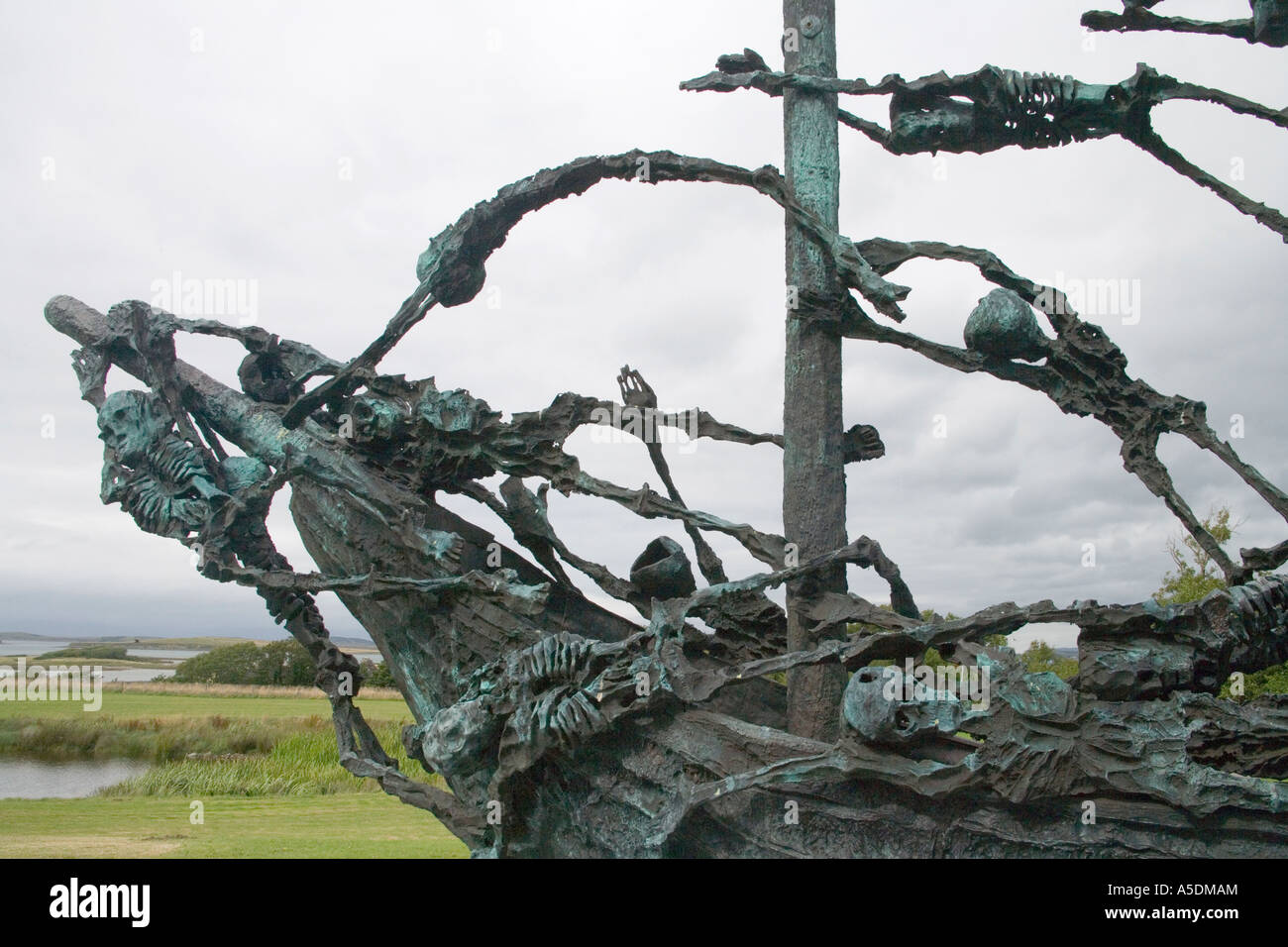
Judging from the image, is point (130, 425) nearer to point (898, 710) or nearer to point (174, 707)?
point (898, 710)

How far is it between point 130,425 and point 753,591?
316 cm

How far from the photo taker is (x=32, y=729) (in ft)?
25.3

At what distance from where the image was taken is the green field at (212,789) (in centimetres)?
560

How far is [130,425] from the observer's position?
4715 mm

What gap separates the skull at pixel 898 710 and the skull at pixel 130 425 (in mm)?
3633

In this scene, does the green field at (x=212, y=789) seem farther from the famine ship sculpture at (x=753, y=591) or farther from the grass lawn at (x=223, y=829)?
the famine ship sculpture at (x=753, y=591)

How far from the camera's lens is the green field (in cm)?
560

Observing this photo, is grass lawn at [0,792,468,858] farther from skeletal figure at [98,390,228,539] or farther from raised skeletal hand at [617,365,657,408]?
raised skeletal hand at [617,365,657,408]

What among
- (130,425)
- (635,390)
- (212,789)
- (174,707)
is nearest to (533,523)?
(635,390)

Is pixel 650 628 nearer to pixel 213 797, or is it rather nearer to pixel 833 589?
pixel 833 589

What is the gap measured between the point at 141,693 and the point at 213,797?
2748 mm

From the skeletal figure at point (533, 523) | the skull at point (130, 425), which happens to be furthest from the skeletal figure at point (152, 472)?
the skeletal figure at point (533, 523)

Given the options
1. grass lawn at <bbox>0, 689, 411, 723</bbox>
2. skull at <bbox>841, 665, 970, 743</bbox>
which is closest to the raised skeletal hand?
skull at <bbox>841, 665, 970, 743</bbox>
